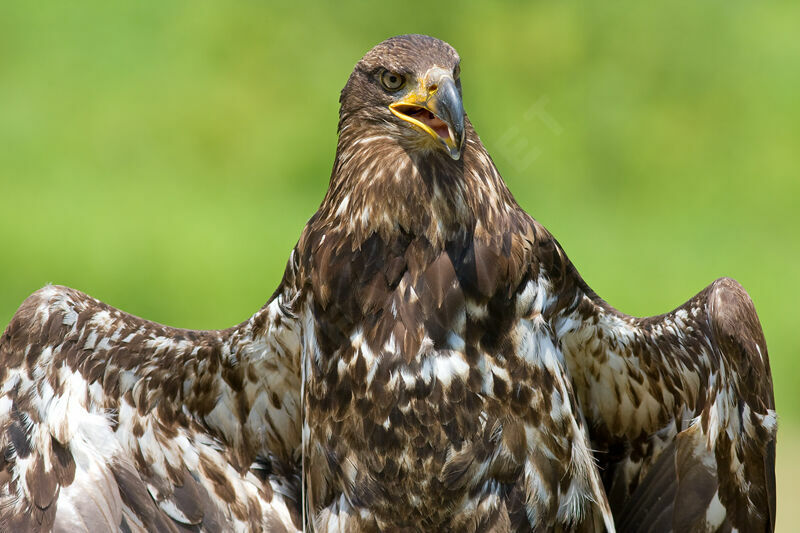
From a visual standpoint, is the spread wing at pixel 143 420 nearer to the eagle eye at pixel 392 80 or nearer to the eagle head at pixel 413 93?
the eagle head at pixel 413 93

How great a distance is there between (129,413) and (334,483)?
106cm

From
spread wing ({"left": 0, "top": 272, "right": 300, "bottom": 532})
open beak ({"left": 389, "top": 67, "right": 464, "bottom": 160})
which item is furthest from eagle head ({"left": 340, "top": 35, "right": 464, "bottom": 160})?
spread wing ({"left": 0, "top": 272, "right": 300, "bottom": 532})

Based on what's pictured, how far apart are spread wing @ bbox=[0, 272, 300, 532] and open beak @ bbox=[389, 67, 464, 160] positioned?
3.28 ft

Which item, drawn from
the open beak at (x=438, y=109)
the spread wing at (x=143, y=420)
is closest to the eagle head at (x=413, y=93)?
the open beak at (x=438, y=109)

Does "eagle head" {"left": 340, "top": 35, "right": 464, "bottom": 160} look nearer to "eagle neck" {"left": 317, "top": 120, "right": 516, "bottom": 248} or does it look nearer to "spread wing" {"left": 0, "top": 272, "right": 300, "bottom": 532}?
"eagle neck" {"left": 317, "top": 120, "right": 516, "bottom": 248}

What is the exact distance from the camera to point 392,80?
171 inches

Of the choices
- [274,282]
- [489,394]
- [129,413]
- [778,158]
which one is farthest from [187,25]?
[489,394]

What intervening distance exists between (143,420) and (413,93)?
201cm

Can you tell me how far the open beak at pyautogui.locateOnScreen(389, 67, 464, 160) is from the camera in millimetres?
4062

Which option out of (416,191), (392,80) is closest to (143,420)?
(416,191)

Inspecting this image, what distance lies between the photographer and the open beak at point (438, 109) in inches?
160

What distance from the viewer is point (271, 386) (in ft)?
16.6

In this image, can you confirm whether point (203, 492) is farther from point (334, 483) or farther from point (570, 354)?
point (570, 354)

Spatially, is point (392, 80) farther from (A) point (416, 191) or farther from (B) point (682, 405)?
(B) point (682, 405)
